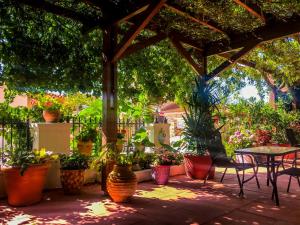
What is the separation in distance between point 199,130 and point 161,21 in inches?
86.1

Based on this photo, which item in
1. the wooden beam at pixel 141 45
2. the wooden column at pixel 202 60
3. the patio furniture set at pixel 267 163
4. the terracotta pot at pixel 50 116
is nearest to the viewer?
the patio furniture set at pixel 267 163

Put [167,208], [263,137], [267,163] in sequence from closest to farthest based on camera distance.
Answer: [167,208]
[267,163]
[263,137]

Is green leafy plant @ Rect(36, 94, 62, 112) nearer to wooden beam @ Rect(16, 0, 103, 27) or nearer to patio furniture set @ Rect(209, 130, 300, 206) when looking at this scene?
wooden beam @ Rect(16, 0, 103, 27)

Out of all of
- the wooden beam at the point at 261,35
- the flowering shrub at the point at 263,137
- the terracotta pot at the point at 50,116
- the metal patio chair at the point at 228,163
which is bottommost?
the metal patio chair at the point at 228,163

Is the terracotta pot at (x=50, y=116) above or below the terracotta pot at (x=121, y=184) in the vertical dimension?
above

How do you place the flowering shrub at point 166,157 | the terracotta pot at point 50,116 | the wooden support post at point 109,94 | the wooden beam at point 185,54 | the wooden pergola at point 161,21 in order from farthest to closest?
the wooden beam at point 185,54
the flowering shrub at point 166,157
the terracotta pot at point 50,116
the wooden support post at point 109,94
the wooden pergola at point 161,21

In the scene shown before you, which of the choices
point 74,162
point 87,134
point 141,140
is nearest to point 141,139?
point 141,140

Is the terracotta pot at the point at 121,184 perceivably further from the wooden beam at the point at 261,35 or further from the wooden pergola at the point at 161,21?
the wooden beam at the point at 261,35

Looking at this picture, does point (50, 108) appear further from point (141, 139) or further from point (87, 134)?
point (141, 139)

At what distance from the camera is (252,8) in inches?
175

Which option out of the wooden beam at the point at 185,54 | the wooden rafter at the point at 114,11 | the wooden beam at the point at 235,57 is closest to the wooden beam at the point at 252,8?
the wooden beam at the point at 235,57

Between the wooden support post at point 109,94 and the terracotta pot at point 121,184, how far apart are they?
1.48 feet

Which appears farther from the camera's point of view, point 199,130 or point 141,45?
point 199,130

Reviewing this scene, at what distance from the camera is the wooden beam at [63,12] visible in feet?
14.0
